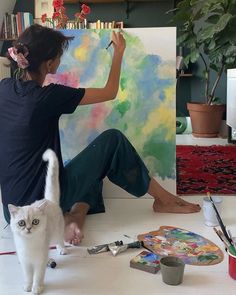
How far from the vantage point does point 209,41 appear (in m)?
3.66

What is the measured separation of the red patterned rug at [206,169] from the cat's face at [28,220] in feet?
3.92

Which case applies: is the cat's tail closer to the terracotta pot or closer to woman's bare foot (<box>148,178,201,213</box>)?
woman's bare foot (<box>148,178,201,213</box>)

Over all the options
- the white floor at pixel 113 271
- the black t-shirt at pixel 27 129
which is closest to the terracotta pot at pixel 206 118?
the white floor at pixel 113 271

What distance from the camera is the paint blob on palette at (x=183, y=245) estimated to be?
146 cm

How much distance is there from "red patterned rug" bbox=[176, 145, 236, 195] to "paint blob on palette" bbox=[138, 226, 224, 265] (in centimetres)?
62

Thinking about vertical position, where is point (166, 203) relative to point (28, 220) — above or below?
below

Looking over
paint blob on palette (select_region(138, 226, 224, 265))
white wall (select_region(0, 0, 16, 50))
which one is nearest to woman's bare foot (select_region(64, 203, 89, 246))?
paint blob on palette (select_region(138, 226, 224, 265))

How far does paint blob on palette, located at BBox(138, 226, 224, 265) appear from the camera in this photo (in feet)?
4.78

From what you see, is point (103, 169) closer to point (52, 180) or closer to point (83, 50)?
point (52, 180)

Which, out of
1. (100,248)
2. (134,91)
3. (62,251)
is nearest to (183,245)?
(100,248)

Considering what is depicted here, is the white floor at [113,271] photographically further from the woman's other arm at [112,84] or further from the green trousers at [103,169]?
the woman's other arm at [112,84]

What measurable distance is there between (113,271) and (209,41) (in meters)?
2.80

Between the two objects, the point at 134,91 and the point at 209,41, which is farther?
the point at 209,41

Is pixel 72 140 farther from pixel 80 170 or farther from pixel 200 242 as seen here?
pixel 200 242
